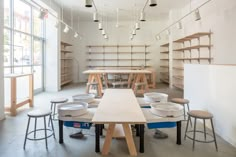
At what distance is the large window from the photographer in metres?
5.59

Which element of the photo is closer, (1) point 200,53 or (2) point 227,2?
(2) point 227,2

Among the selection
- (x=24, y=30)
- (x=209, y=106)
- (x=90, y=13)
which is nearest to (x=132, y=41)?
(x=90, y=13)

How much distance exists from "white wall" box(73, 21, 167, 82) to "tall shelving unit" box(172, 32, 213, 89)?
2577 mm

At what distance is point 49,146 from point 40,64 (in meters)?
5.71

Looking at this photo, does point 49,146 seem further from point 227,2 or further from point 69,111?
point 227,2

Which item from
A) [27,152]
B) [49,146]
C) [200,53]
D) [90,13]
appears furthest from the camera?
[90,13]

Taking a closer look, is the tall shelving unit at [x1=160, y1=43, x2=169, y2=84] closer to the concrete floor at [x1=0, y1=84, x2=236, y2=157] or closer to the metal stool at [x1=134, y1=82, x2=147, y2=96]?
the metal stool at [x1=134, y1=82, x2=147, y2=96]

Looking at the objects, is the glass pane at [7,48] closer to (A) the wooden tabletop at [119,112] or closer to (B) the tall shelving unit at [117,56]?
(A) the wooden tabletop at [119,112]

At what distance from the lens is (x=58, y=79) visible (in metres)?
8.31

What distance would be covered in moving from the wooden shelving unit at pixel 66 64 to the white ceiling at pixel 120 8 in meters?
1.63

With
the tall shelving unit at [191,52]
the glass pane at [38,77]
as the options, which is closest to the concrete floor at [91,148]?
the tall shelving unit at [191,52]

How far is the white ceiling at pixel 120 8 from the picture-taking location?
753 centimetres

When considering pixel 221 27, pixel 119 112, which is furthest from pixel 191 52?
pixel 119 112

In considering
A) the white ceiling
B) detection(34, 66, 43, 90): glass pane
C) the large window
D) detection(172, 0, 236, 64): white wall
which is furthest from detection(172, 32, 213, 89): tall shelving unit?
detection(34, 66, 43, 90): glass pane
